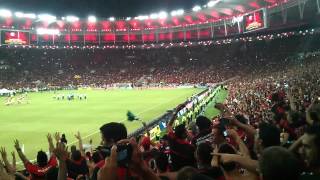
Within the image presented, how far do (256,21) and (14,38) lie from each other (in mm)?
44710

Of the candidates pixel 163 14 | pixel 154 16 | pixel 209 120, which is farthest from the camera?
pixel 154 16

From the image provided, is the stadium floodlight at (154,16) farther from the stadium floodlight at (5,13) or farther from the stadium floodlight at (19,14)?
the stadium floodlight at (5,13)

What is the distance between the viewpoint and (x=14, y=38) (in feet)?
235

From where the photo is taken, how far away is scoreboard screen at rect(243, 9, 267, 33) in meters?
47.2

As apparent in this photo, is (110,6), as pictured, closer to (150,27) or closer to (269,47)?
(150,27)

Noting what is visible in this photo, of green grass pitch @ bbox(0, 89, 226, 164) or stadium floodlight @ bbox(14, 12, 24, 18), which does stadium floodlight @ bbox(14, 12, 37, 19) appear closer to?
stadium floodlight @ bbox(14, 12, 24, 18)

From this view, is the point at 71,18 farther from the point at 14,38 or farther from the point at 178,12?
the point at 178,12

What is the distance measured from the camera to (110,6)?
96.9m

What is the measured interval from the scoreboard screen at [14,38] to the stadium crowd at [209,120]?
8436mm

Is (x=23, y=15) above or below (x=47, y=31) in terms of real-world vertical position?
above

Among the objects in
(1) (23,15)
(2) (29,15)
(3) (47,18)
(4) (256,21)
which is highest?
(3) (47,18)

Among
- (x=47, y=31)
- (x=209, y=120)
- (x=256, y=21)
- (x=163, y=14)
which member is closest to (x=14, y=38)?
(x=47, y=31)

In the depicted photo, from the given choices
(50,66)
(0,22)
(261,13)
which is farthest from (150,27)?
(261,13)

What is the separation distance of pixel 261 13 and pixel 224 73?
2946cm
